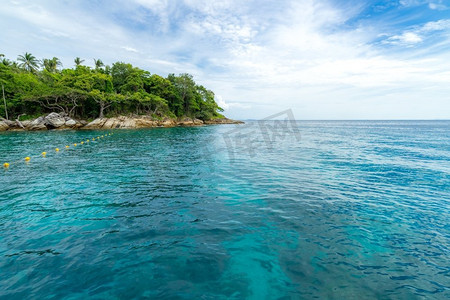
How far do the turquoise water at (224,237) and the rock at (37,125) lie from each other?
4260cm

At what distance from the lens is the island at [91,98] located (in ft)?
153

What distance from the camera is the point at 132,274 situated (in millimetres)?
4816

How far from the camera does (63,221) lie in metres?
7.18

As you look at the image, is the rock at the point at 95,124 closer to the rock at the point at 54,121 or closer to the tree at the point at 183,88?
the rock at the point at 54,121

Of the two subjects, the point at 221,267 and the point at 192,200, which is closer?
the point at 221,267

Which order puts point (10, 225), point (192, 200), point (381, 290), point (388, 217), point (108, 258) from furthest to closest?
1. point (192, 200)
2. point (388, 217)
3. point (10, 225)
4. point (108, 258)
5. point (381, 290)

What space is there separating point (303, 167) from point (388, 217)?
7630 mm

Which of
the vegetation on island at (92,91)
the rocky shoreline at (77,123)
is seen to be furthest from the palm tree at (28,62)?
the rocky shoreline at (77,123)

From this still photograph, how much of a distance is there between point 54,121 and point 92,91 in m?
10.3

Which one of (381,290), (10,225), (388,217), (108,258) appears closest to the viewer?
(381,290)

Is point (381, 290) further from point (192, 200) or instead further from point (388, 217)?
point (192, 200)

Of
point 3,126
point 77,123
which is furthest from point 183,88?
point 3,126

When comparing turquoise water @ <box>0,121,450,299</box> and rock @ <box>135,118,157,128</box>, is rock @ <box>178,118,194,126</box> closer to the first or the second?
rock @ <box>135,118,157,128</box>

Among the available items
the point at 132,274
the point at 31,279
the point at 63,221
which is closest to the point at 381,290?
the point at 132,274
